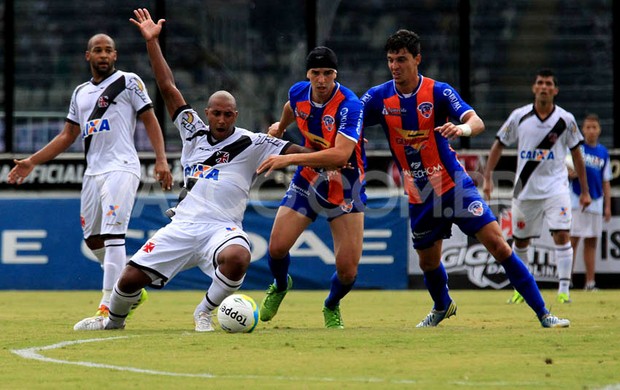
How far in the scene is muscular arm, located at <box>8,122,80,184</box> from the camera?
10.6 m

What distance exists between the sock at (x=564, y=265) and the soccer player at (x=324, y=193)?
4555 mm

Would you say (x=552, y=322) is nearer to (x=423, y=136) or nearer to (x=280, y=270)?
(x=423, y=136)

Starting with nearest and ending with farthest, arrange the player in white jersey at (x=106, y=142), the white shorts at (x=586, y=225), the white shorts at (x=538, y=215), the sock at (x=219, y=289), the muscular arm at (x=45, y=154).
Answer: the sock at (x=219, y=289), the player in white jersey at (x=106, y=142), the muscular arm at (x=45, y=154), the white shorts at (x=538, y=215), the white shorts at (x=586, y=225)

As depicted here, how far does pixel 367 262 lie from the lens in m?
16.9

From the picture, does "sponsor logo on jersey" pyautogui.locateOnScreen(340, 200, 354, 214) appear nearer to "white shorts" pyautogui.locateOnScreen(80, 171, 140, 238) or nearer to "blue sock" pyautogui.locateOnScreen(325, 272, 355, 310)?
"blue sock" pyautogui.locateOnScreen(325, 272, 355, 310)

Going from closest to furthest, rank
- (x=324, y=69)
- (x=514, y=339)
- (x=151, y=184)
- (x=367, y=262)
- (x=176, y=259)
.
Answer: (x=514, y=339), (x=176, y=259), (x=324, y=69), (x=367, y=262), (x=151, y=184)

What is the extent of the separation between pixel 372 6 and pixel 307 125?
9623 millimetres

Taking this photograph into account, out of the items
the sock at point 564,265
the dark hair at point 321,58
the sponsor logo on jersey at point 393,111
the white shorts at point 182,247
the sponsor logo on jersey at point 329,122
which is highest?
the dark hair at point 321,58

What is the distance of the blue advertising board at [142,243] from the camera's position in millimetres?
16719

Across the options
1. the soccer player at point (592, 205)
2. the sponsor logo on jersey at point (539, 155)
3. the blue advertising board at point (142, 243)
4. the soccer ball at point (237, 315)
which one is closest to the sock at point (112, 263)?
the soccer ball at point (237, 315)

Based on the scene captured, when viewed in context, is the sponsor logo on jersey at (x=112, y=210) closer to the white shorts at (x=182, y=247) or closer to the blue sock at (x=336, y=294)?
the white shorts at (x=182, y=247)

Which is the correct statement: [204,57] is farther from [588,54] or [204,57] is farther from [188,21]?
[588,54]

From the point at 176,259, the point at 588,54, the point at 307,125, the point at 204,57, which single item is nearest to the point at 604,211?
the point at 588,54

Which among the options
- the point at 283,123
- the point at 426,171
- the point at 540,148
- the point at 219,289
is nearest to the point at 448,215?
the point at 426,171
